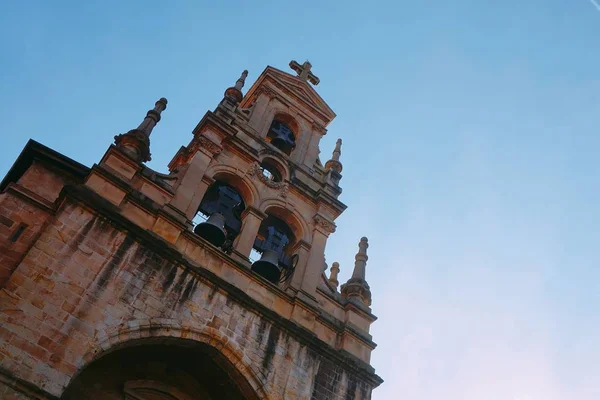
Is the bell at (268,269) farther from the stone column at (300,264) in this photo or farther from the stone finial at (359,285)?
the stone finial at (359,285)

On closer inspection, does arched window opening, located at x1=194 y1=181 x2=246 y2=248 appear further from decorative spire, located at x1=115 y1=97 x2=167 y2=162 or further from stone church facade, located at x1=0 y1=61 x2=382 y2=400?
decorative spire, located at x1=115 y1=97 x2=167 y2=162

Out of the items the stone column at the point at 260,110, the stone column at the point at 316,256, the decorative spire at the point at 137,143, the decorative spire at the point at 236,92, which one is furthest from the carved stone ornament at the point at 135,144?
the stone column at the point at 316,256

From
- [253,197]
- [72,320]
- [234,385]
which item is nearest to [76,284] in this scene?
[72,320]

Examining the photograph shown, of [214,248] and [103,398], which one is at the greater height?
[214,248]

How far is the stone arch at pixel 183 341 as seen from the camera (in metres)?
9.44

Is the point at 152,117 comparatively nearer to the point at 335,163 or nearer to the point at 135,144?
the point at 135,144

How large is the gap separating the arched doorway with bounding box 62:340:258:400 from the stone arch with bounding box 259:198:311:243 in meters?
4.20

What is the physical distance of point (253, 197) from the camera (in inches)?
539

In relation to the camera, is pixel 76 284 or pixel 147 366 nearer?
pixel 76 284

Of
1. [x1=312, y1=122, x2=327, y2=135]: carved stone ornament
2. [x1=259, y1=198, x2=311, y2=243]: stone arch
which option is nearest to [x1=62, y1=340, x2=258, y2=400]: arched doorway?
[x1=259, y1=198, x2=311, y2=243]: stone arch

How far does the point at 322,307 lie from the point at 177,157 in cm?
511

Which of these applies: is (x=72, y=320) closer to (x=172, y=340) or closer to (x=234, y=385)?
(x=172, y=340)

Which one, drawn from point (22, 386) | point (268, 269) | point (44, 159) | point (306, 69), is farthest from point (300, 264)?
point (306, 69)

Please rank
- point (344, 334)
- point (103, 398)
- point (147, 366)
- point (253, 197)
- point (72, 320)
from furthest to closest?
point (253, 197), point (344, 334), point (147, 366), point (103, 398), point (72, 320)
